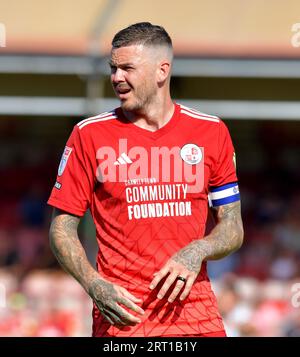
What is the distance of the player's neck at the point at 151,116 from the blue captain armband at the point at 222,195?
15.2 inches

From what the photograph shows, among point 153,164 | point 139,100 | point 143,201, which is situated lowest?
point 143,201

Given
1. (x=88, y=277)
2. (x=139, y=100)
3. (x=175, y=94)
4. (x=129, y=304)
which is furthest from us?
(x=175, y=94)

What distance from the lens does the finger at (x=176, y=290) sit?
392 centimetres

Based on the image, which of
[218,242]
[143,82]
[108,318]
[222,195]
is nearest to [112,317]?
[108,318]

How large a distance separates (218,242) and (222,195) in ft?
0.76

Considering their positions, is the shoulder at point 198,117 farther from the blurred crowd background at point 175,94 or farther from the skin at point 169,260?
the blurred crowd background at point 175,94

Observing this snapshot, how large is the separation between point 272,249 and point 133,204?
762 cm

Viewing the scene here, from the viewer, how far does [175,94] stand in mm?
11391

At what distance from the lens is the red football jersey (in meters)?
4.09

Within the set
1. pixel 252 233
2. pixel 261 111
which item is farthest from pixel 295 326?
pixel 252 233

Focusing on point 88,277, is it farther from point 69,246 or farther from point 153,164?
point 153,164

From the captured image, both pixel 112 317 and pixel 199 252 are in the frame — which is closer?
pixel 112 317

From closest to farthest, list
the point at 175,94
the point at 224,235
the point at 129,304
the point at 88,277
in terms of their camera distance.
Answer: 1. the point at 129,304
2. the point at 88,277
3. the point at 224,235
4. the point at 175,94

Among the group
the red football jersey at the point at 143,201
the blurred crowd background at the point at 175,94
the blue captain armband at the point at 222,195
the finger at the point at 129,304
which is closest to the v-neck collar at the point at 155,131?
the red football jersey at the point at 143,201
